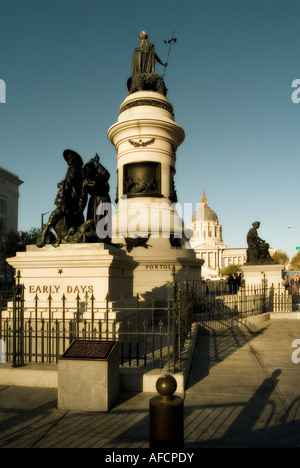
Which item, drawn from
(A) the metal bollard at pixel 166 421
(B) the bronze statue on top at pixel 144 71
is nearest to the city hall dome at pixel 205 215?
(B) the bronze statue on top at pixel 144 71

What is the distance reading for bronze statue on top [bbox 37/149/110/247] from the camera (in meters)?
8.27

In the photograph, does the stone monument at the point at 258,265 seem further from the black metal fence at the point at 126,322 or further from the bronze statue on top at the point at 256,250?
the black metal fence at the point at 126,322

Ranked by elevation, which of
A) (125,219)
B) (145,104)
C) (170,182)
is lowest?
(125,219)

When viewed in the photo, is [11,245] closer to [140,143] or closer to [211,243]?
[140,143]

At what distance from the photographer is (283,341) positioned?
Result: 10047mm

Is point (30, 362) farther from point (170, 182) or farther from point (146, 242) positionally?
point (170, 182)

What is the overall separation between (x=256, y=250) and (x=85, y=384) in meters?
15.4

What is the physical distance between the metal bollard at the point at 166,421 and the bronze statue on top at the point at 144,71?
57.4 feet

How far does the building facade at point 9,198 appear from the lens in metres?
58.1

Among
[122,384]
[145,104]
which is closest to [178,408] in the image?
[122,384]

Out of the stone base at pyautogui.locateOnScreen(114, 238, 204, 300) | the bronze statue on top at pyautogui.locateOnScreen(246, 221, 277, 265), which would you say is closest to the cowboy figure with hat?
the stone base at pyautogui.locateOnScreen(114, 238, 204, 300)

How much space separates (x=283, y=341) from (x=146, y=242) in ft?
23.8

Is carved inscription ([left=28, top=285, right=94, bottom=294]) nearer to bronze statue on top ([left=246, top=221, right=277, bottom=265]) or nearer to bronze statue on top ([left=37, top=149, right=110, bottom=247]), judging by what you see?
bronze statue on top ([left=37, top=149, right=110, bottom=247])

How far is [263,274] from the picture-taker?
18.0 meters
